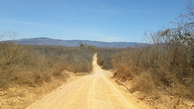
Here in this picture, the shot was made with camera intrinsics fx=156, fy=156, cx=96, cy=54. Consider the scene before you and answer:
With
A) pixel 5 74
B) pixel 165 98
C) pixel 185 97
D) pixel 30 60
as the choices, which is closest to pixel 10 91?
pixel 5 74

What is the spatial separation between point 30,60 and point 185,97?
41.5 feet

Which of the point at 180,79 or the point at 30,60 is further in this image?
the point at 30,60

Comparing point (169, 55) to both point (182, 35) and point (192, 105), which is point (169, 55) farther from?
point (192, 105)

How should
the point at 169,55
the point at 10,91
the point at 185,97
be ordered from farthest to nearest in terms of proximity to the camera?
1. the point at 10,91
2. the point at 169,55
3. the point at 185,97

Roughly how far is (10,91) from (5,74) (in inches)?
47.3

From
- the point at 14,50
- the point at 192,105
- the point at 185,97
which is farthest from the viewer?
the point at 14,50

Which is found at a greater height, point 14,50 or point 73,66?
point 14,50

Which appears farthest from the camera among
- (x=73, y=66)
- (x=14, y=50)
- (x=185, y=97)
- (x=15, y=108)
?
(x=73, y=66)

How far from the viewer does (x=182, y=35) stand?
7.55 meters

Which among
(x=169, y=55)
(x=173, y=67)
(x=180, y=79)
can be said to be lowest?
(x=180, y=79)

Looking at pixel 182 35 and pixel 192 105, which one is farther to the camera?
pixel 182 35

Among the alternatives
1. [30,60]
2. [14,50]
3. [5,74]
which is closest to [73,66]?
[30,60]

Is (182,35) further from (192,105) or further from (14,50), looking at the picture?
(14,50)

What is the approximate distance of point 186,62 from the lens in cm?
733
